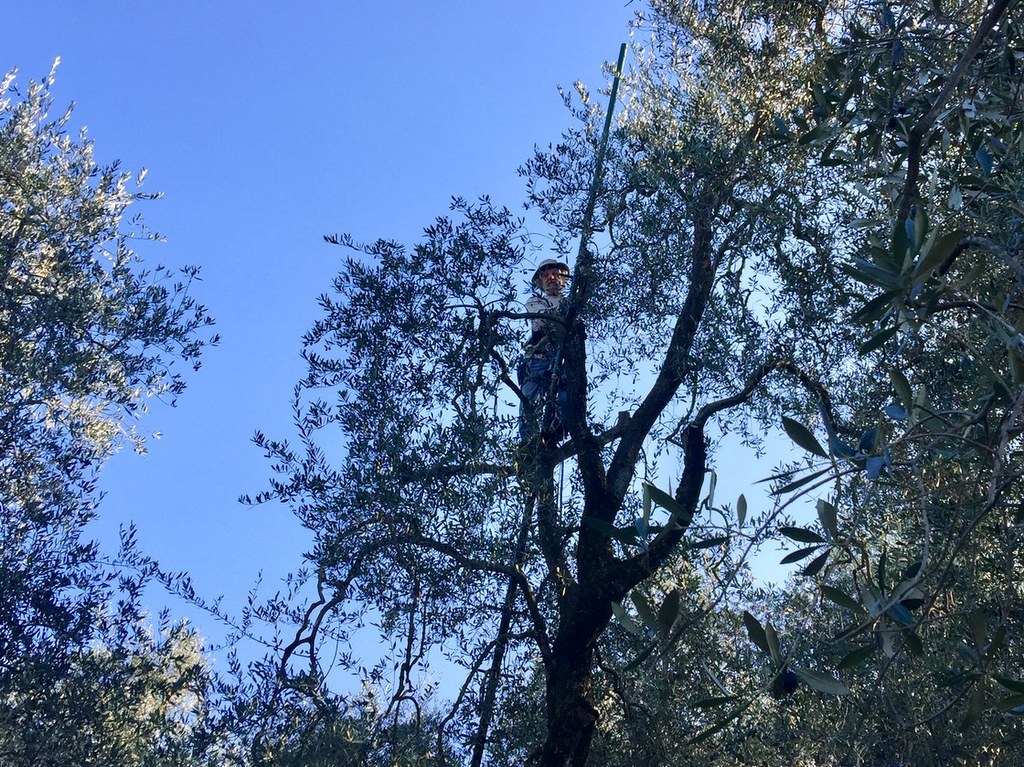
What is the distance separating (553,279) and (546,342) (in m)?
0.47

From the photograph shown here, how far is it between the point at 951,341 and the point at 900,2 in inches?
71.9

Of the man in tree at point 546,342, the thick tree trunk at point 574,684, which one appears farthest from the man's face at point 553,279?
the thick tree trunk at point 574,684

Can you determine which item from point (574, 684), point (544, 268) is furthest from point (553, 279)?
point (574, 684)

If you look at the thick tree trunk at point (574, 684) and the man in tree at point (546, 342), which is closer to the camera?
the thick tree trunk at point (574, 684)

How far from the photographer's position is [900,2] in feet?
18.1

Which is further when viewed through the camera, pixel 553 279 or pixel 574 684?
pixel 553 279

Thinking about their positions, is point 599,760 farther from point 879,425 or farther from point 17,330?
point 17,330

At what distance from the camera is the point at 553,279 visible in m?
7.25

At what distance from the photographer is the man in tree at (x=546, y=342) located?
7106 mm

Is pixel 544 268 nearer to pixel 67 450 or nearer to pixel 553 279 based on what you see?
pixel 553 279

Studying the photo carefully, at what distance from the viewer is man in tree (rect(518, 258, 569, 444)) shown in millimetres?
7106

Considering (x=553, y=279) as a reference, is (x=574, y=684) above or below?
below

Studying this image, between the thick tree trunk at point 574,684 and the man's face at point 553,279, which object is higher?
the man's face at point 553,279

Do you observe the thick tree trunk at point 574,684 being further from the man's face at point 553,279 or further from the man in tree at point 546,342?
the man's face at point 553,279
